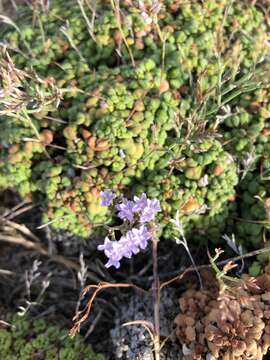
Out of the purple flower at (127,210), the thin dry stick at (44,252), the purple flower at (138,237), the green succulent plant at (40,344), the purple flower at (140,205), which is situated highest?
the purple flower at (140,205)

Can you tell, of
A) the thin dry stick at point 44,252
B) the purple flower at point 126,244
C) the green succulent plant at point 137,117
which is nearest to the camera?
the purple flower at point 126,244

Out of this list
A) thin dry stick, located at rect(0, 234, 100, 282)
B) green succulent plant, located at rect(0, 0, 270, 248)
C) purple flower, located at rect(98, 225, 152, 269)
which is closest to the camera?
purple flower, located at rect(98, 225, 152, 269)

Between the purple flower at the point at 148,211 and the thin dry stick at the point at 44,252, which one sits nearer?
the purple flower at the point at 148,211

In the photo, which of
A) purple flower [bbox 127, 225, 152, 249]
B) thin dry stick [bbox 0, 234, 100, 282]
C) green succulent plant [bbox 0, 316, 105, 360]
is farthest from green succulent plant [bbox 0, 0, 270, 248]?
green succulent plant [bbox 0, 316, 105, 360]

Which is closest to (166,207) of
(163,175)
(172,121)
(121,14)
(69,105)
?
(163,175)

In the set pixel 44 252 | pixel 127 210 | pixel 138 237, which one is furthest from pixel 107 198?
pixel 44 252

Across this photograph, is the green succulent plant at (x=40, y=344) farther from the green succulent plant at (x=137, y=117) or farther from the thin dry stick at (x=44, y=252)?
the green succulent plant at (x=137, y=117)

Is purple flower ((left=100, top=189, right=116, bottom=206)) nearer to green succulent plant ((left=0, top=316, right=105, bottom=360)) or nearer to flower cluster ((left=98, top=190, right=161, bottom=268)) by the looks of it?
flower cluster ((left=98, top=190, right=161, bottom=268))

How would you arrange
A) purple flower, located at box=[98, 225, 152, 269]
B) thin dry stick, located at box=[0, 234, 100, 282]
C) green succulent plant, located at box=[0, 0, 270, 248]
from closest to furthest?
1. purple flower, located at box=[98, 225, 152, 269]
2. green succulent plant, located at box=[0, 0, 270, 248]
3. thin dry stick, located at box=[0, 234, 100, 282]

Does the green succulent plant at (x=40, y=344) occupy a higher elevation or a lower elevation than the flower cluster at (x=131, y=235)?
lower

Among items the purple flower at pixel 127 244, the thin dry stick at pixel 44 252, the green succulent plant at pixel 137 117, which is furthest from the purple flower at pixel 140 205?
the thin dry stick at pixel 44 252
